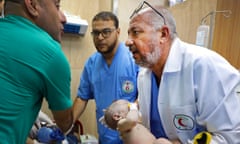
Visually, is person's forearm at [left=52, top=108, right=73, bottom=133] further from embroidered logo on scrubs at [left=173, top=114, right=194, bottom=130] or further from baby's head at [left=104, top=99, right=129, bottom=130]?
embroidered logo on scrubs at [left=173, top=114, right=194, bottom=130]

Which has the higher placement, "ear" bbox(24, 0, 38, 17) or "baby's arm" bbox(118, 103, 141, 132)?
"ear" bbox(24, 0, 38, 17)

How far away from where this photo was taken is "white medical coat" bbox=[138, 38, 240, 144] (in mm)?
906

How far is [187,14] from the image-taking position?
1.85 m

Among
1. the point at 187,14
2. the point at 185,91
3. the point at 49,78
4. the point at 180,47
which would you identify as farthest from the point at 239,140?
the point at 187,14

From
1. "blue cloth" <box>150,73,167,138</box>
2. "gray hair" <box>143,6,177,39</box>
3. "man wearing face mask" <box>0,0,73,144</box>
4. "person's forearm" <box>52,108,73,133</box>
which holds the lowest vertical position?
"blue cloth" <box>150,73,167,138</box>

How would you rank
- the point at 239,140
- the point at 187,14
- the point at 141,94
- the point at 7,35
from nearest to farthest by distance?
the point at 7,35 < the point at 239,140 < the point at 141,94 < the point at 187,14

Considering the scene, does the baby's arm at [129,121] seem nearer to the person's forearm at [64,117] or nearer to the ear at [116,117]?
the ear at [116,117]

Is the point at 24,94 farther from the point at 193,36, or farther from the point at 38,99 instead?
the point at 193,36

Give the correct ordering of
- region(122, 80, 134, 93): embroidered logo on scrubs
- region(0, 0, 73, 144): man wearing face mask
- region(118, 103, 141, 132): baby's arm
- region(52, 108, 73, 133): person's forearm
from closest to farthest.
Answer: region(0, 0, 73, 144): man wearing face mask
region(52, 108, 73, 133): person's forearm
region(118, 103, 141, 132): baby's arm
region(122, 80, 134, 93): embroidered logo on scrubs

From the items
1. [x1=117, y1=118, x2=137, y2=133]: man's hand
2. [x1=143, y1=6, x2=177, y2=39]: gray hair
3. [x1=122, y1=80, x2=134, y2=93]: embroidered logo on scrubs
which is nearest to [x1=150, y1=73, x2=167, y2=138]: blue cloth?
[x1=117, y1=118, x2=137, y2=133]: man's hand

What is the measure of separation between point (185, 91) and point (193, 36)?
900 mm

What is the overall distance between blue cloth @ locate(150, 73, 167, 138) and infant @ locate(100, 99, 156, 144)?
10cm

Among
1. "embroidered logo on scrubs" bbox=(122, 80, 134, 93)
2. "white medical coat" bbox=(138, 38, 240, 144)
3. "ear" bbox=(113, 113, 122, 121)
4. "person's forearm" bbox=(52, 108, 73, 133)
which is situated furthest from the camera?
"embroidered logo on scrubs" bbox=(122, 80, 134, 93)

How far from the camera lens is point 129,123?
1.01m
